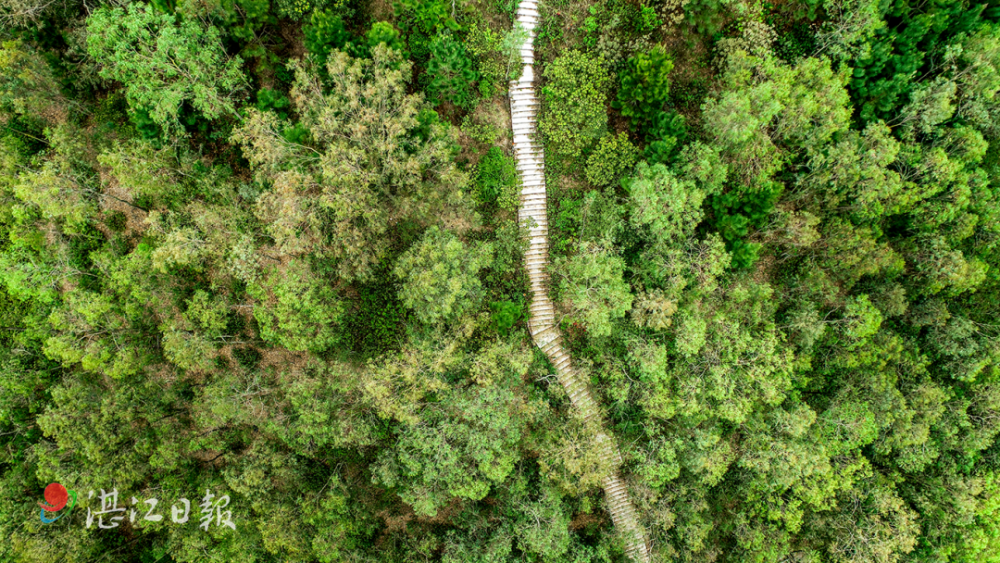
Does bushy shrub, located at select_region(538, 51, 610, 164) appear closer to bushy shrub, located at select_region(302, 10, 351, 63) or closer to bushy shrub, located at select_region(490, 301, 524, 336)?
bushy shrub, located at select_region(490, 301, 524, 336)

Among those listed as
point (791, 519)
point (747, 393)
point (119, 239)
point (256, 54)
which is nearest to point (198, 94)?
point (256, 54)

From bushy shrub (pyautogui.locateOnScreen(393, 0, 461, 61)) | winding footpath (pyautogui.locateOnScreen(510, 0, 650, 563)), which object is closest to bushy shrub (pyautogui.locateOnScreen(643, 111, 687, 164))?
winding footpath (pyautogui.locateOnScreen(510, 0, 650, 563))

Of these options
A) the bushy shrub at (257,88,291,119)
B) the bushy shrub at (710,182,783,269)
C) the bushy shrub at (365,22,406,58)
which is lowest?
the bushy shrub at (710,182,783,269)

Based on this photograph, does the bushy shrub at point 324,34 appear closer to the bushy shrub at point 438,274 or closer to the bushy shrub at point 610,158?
the bushy shrub at point 438,274

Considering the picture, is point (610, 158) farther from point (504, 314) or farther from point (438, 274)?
point (438, 274)

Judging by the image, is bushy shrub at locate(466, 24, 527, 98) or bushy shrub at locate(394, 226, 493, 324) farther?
bushy shrub at locate(466, 24, 527, 98)

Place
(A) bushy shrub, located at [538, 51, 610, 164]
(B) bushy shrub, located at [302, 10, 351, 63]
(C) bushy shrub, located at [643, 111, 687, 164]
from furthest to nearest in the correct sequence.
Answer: (A) bushy shrub, located at [538, 51, 610, 164] → (C) bushy shrub, located at [643, 111, 687, 164] → (B) bushy shrub, located at [302, 10, 351, 63]
